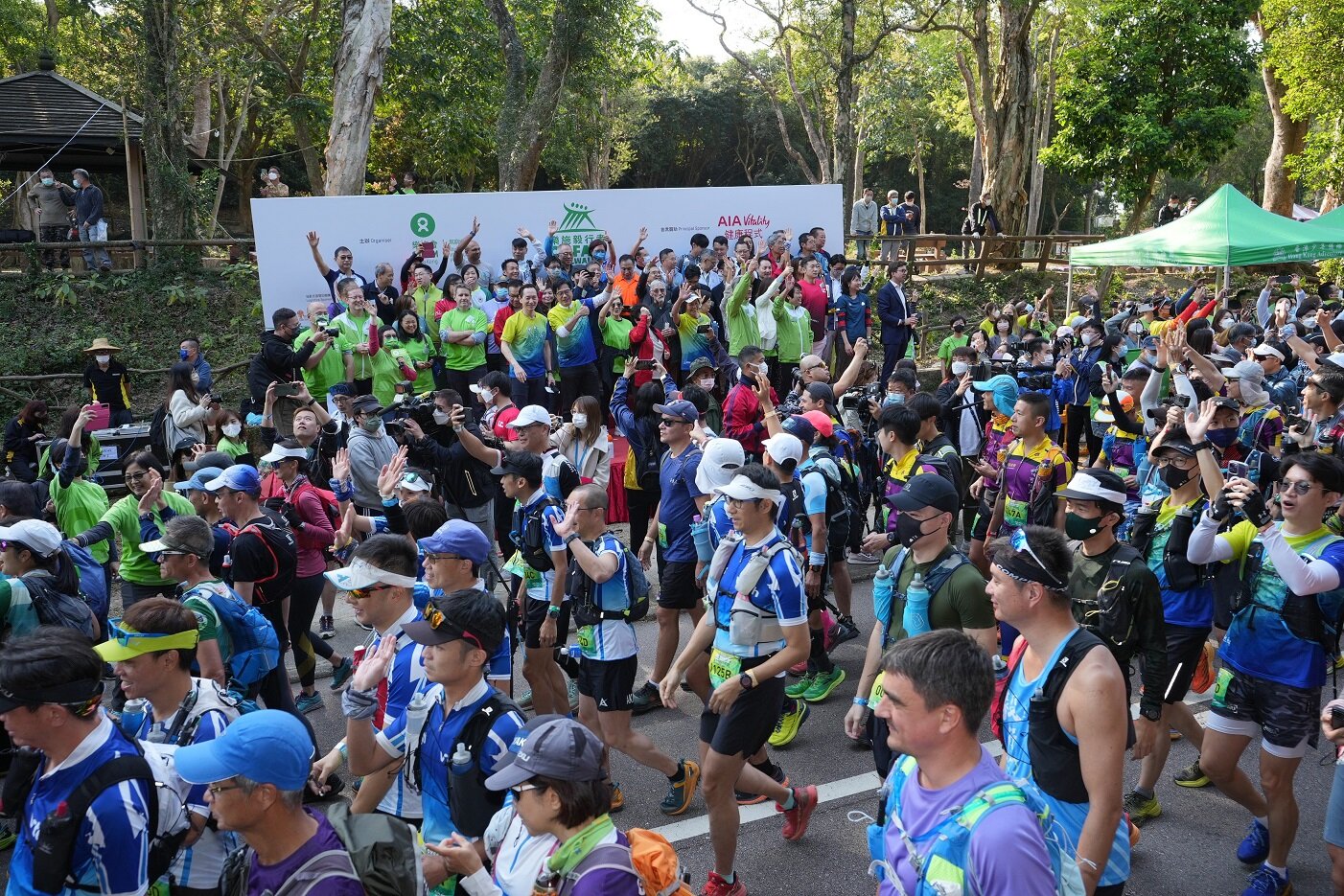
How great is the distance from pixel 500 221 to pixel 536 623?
899cm

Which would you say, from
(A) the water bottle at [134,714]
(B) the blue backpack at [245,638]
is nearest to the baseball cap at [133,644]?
(A) the water bottle at [134,714]

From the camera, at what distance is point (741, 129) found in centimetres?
4362

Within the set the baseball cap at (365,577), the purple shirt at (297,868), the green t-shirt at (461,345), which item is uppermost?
the green t-shirt at (461,345)

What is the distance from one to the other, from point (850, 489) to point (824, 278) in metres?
8.01

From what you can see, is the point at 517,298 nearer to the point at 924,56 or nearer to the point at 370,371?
the point at 370,371

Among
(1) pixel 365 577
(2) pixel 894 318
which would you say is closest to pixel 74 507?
(1) pixel 365 577

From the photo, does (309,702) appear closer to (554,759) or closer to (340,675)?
(340,675)

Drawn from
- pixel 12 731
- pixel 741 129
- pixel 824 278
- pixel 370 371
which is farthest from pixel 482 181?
pixel 12 731

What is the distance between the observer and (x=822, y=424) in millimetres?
7035

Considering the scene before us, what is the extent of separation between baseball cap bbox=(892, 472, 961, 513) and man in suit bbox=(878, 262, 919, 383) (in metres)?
10.2

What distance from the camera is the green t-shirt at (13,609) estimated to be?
4.88 metres

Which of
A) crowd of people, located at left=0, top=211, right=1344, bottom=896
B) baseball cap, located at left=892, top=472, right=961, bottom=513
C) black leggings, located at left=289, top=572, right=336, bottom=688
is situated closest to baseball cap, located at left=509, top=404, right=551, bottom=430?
crowd of people, located at left=0, top=211, right=1344, bottom=896

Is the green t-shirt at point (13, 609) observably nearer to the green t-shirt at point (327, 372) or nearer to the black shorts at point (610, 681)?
the black shorts at point (610, 681)

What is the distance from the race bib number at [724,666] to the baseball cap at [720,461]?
4.26 feet
